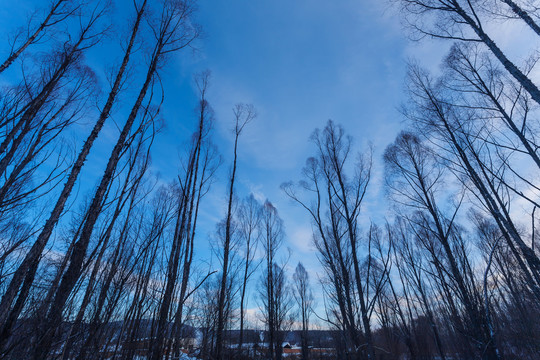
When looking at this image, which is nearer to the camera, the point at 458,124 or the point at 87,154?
the point at 87,154

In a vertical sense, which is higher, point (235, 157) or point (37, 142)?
point (235, 157)

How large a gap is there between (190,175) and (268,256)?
1296 cm

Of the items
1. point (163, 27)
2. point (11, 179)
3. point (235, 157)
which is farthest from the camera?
point (235, 157)

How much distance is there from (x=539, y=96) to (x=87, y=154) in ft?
30.0

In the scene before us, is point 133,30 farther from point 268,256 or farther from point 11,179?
point 268,256

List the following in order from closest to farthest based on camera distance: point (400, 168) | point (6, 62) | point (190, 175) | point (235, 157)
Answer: point (6, 62), point (190, 175), point (400, 168), point (235, 157)

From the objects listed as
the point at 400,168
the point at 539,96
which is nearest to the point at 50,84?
the point at 539,96

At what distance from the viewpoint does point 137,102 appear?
446 cm

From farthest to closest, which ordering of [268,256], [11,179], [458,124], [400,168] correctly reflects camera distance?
[268,256]
[400,168]
[458,124]
[11,179]

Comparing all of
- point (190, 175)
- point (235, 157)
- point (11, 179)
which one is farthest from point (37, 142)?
A: point (235, 157)

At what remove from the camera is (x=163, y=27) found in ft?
18.6

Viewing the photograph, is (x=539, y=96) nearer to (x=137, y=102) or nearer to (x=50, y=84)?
(x=137, y=102)

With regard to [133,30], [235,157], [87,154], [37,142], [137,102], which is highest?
[235,157]

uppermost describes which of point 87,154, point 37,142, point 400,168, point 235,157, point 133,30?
point 235,157
